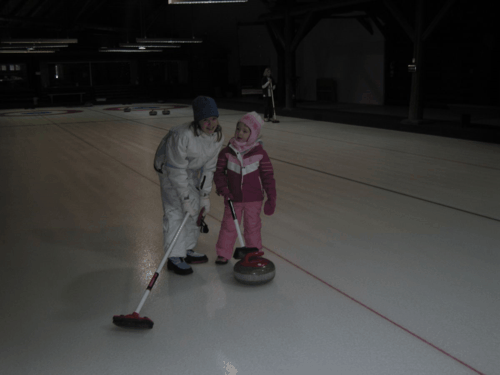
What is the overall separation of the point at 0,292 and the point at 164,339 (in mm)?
1352

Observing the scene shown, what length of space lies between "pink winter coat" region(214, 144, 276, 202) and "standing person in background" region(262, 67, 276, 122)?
10.7m

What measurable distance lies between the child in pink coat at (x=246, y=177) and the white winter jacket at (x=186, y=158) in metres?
0.09

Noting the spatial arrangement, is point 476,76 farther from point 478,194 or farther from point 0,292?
point 0,292

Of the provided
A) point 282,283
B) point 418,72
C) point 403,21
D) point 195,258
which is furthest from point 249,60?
point 282,283

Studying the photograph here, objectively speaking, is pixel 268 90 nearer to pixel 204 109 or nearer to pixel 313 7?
pixel 313 7

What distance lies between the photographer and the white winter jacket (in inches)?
135

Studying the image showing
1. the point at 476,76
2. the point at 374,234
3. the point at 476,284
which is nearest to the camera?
the point at 476,284

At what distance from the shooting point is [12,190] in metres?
6.66

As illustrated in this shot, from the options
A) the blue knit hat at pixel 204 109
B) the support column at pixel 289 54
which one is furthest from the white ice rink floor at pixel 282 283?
the support column at pixel 289 54

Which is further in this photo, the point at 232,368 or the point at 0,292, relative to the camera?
the point at 0,292

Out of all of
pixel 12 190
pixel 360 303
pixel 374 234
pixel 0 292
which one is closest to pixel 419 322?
pixel 360 303

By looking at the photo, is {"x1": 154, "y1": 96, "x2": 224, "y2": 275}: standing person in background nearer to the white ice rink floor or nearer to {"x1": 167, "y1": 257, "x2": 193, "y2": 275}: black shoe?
{"x1": 167, "y1": 257, "x2": 193, "y2": 275}: black shoe

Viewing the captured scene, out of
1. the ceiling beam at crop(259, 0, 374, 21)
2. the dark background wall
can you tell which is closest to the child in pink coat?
the ceiling beam at crop(259, 0, 374, 21)

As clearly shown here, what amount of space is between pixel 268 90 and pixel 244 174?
10.9 metres
